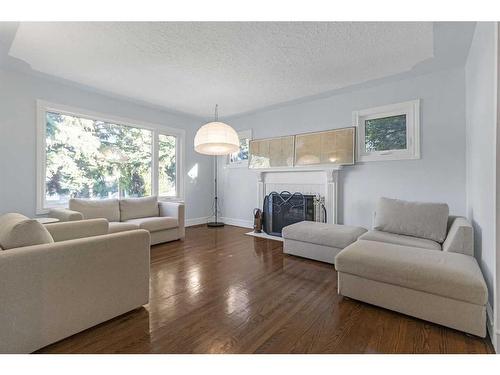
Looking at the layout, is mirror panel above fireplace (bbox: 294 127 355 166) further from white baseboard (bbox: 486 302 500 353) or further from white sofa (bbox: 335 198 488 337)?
white baseboard (bbox: 486 302 500 353)

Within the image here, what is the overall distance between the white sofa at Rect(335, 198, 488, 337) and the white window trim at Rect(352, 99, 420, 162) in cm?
128

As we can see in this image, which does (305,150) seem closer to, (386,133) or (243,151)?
(386,133)

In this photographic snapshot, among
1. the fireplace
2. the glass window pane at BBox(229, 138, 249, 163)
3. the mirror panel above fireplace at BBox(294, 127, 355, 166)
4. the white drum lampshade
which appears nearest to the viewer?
the white drum lampshade

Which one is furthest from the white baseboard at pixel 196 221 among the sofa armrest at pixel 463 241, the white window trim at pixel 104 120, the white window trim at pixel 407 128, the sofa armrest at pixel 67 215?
the sofa armrest at pixel 463 241

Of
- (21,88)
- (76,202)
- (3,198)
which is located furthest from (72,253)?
(21,88)

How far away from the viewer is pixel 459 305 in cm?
160

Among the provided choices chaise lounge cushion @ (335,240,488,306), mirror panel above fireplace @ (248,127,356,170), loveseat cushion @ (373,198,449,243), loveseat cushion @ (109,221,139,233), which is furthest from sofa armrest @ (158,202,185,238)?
loveseat cushion @ (373,198,449,243)

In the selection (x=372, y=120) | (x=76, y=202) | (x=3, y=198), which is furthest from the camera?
(x=372, y=120)

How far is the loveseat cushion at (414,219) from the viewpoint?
2.56 metres

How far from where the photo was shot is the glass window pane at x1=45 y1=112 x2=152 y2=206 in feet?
11.8

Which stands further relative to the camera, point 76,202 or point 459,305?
point 76,202

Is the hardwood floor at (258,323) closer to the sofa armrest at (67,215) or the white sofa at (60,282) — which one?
the white sofa at (60,282)
